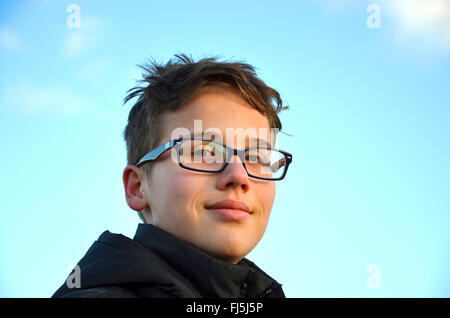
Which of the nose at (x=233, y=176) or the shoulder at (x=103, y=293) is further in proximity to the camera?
the nose at (x=233, y=176)

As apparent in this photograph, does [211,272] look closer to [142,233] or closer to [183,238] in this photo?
[183,238]

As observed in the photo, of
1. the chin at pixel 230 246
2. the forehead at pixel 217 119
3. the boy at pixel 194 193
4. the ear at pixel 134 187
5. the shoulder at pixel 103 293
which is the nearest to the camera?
the shoulder at pixel 103 293

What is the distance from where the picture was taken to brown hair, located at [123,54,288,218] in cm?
199

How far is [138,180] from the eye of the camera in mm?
2014

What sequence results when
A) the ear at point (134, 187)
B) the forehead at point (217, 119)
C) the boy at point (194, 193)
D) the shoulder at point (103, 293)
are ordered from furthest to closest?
the ear at point (134, 187), the forehead at point (217, 119), the boy at point (194, 193), the shoulder at point (103, 293)

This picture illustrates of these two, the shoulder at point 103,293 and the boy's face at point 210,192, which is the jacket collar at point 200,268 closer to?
the boy's face at point 210,192

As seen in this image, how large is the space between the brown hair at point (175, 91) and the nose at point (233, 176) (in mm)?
382

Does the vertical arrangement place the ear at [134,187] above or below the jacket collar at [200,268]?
above

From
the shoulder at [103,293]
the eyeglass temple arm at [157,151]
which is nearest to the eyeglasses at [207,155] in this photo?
the eyeglass temple arm at [157,151]

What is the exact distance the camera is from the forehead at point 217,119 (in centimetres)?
181

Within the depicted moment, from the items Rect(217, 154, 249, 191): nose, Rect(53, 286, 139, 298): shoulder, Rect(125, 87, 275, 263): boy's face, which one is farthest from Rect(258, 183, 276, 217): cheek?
Rect(53, 286, 139, 298): shoulder

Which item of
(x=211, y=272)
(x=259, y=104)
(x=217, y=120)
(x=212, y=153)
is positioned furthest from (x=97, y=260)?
(x=259, y=104)

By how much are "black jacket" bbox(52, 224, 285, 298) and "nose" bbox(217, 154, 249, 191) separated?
0.29 meters
